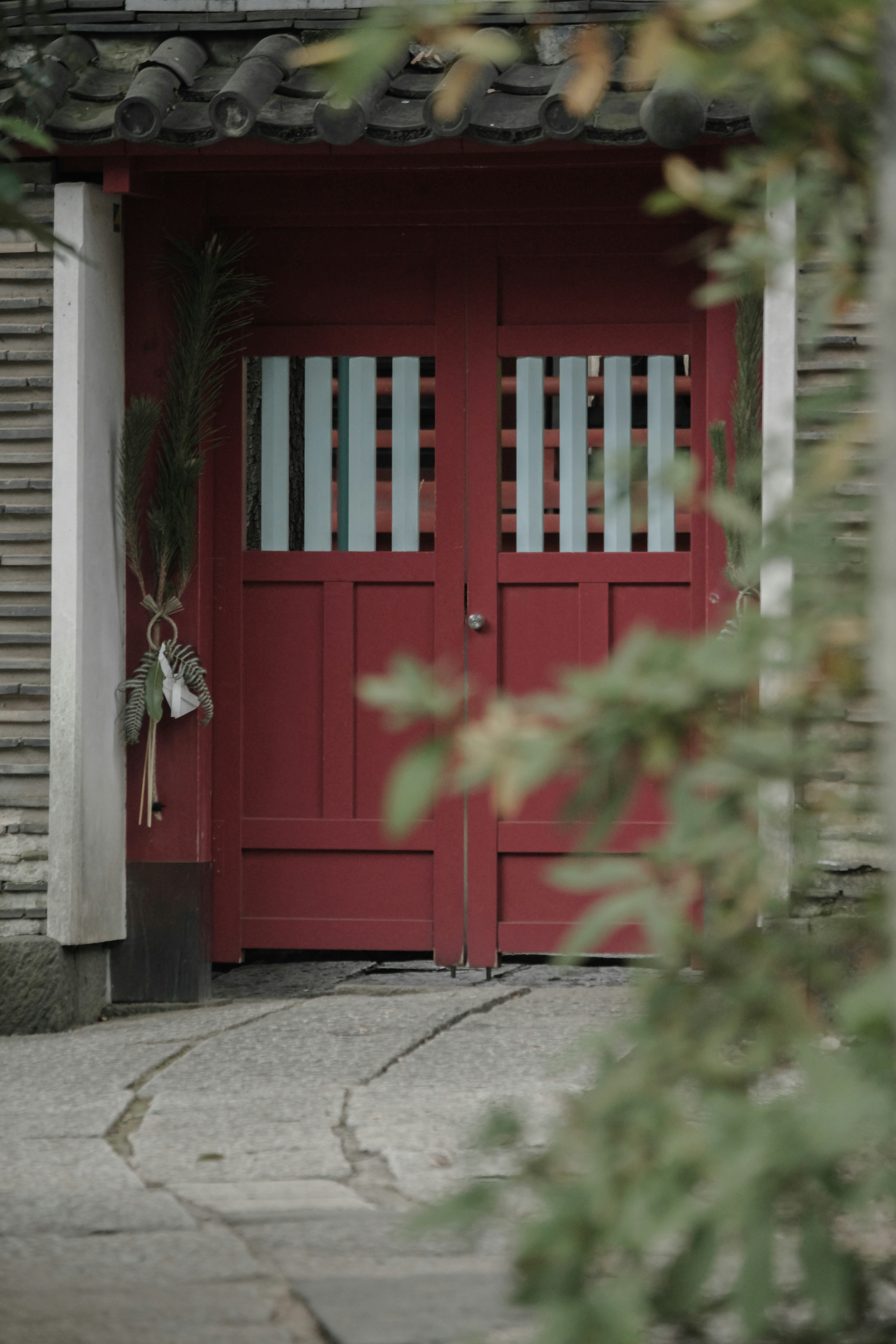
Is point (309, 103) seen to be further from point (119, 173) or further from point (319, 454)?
point (319, 454)

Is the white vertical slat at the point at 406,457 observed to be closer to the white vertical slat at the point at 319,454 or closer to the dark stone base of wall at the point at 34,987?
the white vertical slat at the point at 319,454

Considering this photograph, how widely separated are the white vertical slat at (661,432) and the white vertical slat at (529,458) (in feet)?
1.20

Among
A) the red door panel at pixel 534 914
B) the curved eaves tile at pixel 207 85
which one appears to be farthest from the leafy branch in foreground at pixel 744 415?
the curved eaves tile at pixel 207 85

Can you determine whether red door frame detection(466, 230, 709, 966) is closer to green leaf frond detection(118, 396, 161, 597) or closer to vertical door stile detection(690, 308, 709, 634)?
vertical door stile detection(690, 308, 709, 634)

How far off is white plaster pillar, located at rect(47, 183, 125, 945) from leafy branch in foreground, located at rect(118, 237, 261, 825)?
0.07 m

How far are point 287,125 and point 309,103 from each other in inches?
4.9

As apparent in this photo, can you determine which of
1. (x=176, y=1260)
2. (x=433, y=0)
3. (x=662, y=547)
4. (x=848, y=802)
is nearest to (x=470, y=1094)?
(x=176, y=1260)

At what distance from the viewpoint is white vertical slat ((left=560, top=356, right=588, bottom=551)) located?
5.27 m

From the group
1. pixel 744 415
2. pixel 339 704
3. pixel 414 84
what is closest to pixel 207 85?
pixel 414 84

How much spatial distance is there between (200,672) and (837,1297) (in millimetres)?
4146

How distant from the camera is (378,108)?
4492 mm

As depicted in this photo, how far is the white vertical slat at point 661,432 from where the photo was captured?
5246mm

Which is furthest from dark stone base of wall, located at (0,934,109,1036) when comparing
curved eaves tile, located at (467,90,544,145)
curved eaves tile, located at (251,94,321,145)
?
curved eaves tile, located at (467,90,544,145)

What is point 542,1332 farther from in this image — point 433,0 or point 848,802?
point 433,0
